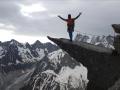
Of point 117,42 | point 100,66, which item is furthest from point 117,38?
point 100,66

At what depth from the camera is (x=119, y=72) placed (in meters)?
36.7

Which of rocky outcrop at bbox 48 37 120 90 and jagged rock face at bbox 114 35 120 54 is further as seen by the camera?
jagged rock face at bbox 114 35 120 54

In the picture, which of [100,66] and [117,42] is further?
[100,66]

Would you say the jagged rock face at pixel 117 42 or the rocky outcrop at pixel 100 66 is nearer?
the rocky outcrop at pixel 100 66

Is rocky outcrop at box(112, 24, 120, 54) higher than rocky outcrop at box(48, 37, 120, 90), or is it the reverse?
rocky outcrop at box(112, 24, 120, 54)

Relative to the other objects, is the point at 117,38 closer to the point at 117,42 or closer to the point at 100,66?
the point at 117,42

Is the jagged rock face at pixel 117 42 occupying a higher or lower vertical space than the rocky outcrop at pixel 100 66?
higher

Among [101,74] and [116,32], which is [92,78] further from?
[116,32]

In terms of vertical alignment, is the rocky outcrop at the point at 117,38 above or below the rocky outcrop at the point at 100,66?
above

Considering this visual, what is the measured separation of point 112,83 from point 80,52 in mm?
5456

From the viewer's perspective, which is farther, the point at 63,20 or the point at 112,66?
the point at 63,20

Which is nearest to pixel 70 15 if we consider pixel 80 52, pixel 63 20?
pixel 63 20

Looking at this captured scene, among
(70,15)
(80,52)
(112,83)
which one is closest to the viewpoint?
(112,83)

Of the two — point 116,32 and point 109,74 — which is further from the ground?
point 116,32
